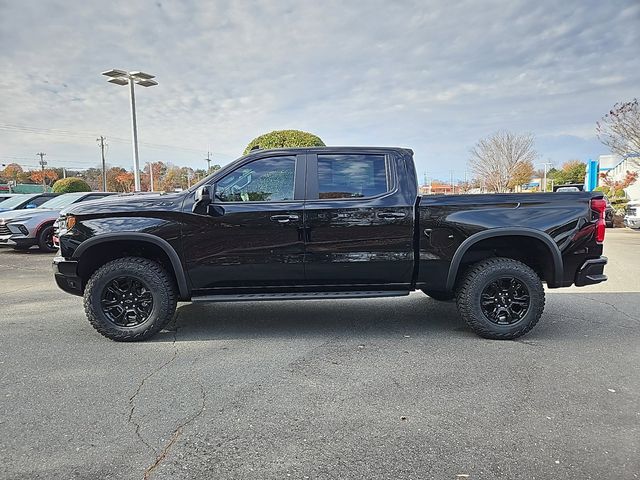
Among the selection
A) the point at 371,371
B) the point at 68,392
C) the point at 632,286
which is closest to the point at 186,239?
the point at 68,392

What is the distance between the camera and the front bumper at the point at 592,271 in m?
4.37

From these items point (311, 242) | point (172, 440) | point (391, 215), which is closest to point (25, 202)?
point (311, 242)

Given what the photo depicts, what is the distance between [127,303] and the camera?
4.38 meters

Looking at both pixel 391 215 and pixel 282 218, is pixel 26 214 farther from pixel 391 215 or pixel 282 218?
pixel 391 215

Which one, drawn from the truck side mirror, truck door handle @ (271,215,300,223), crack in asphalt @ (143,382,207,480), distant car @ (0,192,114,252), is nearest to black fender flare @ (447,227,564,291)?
truck door handle @ (271,215,300,223)

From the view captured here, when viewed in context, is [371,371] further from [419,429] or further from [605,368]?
[605,368]

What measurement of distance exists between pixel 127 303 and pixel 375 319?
2700mm

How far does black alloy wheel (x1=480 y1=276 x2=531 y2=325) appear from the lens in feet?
14.4

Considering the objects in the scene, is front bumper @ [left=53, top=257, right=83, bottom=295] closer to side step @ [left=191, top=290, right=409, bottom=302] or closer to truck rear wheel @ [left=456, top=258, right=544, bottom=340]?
side step @ [left=191, top=290, right=409, bottom=302]

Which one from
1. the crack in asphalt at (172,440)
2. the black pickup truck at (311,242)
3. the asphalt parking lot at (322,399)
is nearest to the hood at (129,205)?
the black pickup truck at (311,242)

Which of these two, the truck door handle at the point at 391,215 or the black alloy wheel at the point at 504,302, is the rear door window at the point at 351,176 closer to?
the truck door handle at the point at 391,215

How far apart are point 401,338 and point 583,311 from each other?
263cm

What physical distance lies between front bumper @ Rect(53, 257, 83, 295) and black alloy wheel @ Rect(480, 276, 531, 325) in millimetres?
4061

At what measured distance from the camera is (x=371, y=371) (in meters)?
3.63
